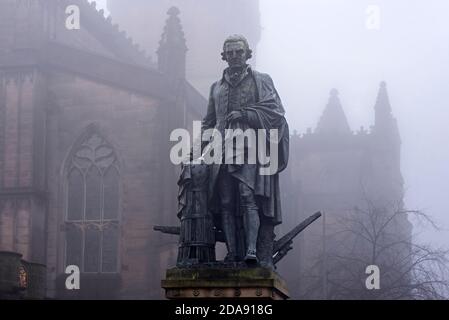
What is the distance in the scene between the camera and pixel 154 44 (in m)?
60.7

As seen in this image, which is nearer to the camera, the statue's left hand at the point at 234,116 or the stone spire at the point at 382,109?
the statue's left hand at the point at 234,116

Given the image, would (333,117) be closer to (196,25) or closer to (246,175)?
(196,25)

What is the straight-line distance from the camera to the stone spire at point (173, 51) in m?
30.0

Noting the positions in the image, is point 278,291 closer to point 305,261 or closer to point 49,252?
point 49,252

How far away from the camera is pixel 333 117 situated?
6456cm

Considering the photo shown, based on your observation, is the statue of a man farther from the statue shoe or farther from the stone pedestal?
the stone pedestal

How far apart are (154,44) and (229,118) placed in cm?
5307

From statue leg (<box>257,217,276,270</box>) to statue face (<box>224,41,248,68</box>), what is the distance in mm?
1470

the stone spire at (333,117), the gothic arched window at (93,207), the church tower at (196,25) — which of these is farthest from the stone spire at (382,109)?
the gothic arched window at (93,207)

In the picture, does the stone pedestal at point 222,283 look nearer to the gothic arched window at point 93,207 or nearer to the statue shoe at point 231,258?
the statue shoe at point 231,258

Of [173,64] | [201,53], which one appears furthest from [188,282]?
[201,53]

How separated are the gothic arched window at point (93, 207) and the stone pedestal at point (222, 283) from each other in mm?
21085

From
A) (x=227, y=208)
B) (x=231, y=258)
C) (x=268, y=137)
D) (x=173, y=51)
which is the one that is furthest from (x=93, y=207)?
(x=231, y=258)

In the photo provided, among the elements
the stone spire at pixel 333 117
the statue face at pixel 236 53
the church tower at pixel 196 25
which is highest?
the church tower at pixel 196 25
